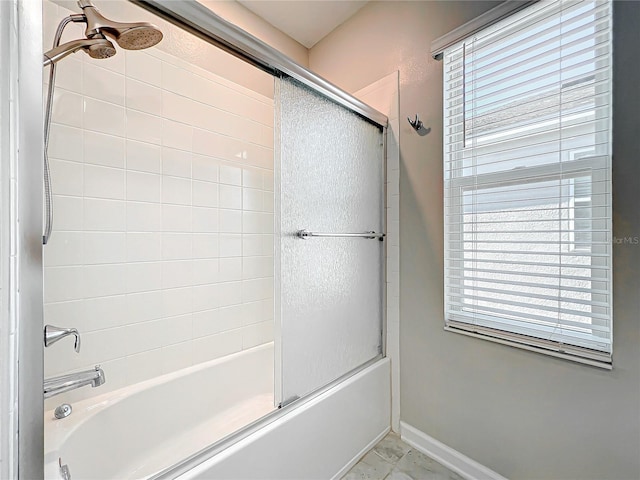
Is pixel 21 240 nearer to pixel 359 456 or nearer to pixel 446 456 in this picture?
pixel 359 456

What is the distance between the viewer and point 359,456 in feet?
4.99

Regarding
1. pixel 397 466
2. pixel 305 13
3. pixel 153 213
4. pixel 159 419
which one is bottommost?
pixel 397 466

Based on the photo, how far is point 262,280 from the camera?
6.81ft

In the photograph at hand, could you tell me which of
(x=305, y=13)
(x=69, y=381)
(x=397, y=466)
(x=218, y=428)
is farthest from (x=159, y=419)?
(x=305, y=13)

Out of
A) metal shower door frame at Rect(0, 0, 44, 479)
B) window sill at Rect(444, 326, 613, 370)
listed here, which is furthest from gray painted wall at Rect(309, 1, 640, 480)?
metal shower door frame at Rect(0, 0, 44, 479)

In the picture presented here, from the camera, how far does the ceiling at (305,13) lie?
1.88m

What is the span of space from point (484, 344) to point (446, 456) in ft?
1.99

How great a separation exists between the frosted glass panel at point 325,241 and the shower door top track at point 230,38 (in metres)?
0.05

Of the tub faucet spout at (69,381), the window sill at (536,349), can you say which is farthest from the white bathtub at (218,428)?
the window sill at (536,349)

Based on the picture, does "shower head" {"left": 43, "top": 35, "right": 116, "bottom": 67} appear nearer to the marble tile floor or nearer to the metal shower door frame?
the metal shower door frame

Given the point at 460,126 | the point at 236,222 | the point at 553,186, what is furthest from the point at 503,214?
the point at 236,222

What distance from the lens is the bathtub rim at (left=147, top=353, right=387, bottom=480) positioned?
0.95 metres

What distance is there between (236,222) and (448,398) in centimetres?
150

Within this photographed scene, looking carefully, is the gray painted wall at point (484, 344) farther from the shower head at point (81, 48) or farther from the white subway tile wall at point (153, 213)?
the shower head at point (81, 48)
